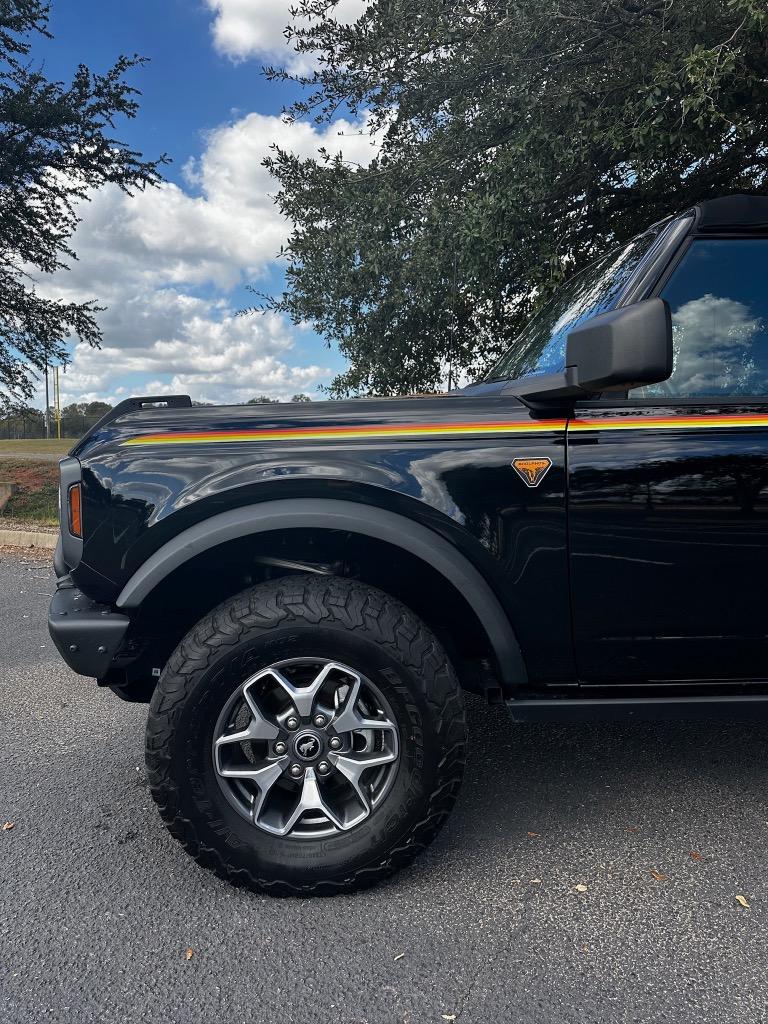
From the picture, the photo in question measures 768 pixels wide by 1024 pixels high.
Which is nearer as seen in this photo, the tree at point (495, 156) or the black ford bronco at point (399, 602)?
the black ford bronco at point (399, 602)

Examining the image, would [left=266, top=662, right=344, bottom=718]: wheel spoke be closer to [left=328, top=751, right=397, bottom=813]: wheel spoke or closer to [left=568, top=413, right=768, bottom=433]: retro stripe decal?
[left=328, top=751, right=397, bottom=813]: wheel spoke

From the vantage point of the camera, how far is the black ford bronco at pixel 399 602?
203cm

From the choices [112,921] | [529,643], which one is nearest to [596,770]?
[529,643]

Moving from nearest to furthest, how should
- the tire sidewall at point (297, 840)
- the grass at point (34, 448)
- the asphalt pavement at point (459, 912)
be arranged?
the asphalt pavement at point (459, 912)
the tire sidewall at point (297, 840)
the grass at point (34, 448)

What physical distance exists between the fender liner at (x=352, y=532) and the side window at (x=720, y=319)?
32.4 inches

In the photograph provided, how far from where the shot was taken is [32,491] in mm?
10844

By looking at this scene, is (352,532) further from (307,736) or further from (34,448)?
(34,448)

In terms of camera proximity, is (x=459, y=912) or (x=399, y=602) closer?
(x=459, y=912)

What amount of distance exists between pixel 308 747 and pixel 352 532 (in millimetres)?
653

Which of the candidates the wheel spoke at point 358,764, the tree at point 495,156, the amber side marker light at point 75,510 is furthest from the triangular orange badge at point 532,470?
the tree at point 495,156

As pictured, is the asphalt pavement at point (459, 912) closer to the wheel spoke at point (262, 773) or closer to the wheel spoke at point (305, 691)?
the wheel spoke at point (262, 773)

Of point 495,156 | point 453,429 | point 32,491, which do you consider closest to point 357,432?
point 453,429

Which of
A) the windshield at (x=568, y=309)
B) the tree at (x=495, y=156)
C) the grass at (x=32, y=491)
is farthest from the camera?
the grass at (x=32, y=491)

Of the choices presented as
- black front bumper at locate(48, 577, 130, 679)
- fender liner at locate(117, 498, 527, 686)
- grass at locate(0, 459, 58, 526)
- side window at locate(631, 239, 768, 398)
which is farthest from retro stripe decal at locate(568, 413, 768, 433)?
grass at locate(0, 459, 58, 526)
